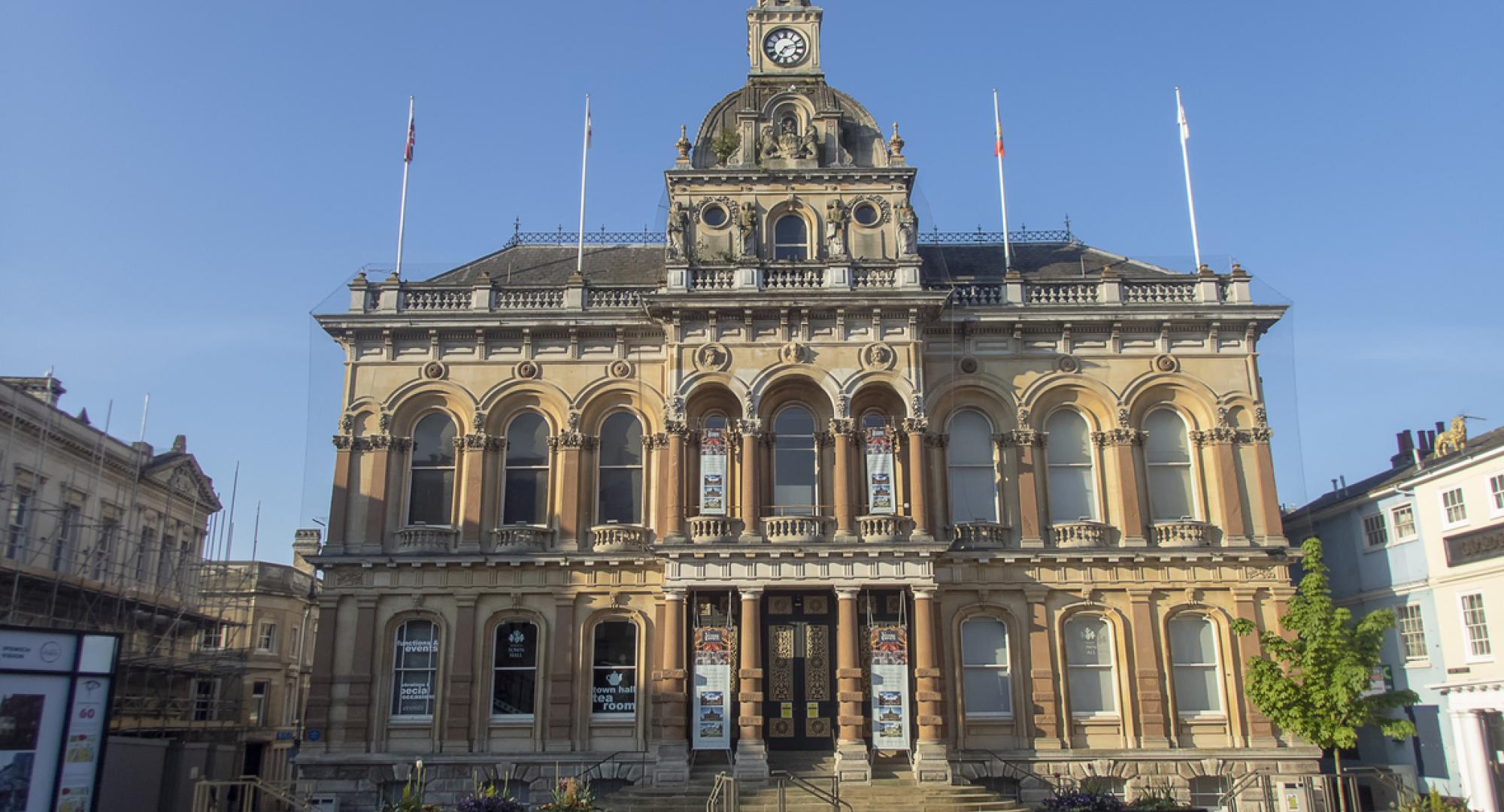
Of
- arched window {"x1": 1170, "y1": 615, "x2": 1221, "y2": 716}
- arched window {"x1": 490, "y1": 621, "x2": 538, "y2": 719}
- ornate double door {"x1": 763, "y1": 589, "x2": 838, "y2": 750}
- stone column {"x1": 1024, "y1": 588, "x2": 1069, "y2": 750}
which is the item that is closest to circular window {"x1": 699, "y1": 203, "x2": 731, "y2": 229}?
A: ornate double door {"x1": 763, "y1": 589, "x2": 838, "y2": 750}

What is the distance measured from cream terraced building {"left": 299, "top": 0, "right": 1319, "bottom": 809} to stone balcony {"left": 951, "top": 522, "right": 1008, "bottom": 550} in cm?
6

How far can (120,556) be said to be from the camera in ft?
120

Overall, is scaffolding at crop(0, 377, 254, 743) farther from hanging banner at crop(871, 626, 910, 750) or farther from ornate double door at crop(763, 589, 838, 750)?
hanging banner at crop(871, 626, 910, 750)

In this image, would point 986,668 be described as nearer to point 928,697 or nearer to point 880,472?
point 928,697

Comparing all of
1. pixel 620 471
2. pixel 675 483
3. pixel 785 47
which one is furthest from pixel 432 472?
pixel 785 47

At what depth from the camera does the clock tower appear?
107ft

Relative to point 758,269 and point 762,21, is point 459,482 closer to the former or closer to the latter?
point 758,269

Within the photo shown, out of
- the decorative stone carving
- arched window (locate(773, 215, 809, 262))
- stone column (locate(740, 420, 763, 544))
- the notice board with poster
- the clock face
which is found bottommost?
the notice board with poster

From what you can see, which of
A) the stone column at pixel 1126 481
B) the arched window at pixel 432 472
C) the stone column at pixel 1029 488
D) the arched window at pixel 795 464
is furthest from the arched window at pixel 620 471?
the stone column at pixel 1126 481

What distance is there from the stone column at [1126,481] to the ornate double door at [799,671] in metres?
7.31

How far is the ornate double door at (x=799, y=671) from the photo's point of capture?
25875 mm

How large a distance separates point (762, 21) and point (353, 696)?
21351 millimetres

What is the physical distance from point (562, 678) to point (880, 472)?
8.78m

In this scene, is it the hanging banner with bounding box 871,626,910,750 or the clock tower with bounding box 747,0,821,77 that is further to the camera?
the clock tower with bounding box 747,0,821,77
